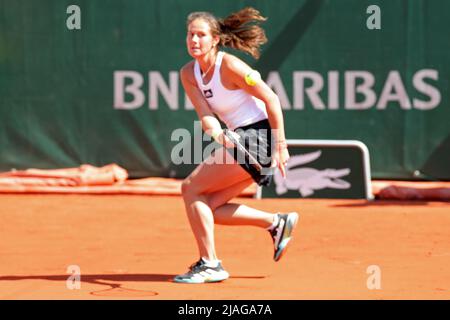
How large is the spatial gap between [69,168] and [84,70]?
1.00 meters

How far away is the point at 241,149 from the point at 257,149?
0.35 feet

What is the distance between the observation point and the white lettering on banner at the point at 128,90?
36.0 ft

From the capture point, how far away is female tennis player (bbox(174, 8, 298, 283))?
6105 mm

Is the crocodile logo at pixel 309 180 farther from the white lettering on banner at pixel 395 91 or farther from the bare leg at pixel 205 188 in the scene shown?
the bare leg at pixel 205 188

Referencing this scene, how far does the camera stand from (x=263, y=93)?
605 centimetres

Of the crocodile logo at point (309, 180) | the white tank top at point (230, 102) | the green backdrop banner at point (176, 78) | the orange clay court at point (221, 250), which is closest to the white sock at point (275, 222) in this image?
the orange clay court at point (221, 250)

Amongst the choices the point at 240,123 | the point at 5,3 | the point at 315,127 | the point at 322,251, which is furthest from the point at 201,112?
the point at 5,3

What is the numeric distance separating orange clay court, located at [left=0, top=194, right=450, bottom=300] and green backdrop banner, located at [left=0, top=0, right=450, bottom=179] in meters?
0.71

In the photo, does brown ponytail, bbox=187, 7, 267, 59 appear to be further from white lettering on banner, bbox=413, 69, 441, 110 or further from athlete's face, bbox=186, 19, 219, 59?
white lettering on banner, bbox=413, 69, 441, 110

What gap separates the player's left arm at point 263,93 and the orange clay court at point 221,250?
74cm

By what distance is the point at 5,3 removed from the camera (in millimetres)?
11133

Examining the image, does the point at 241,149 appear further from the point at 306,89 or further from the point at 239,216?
the point at 306,89
